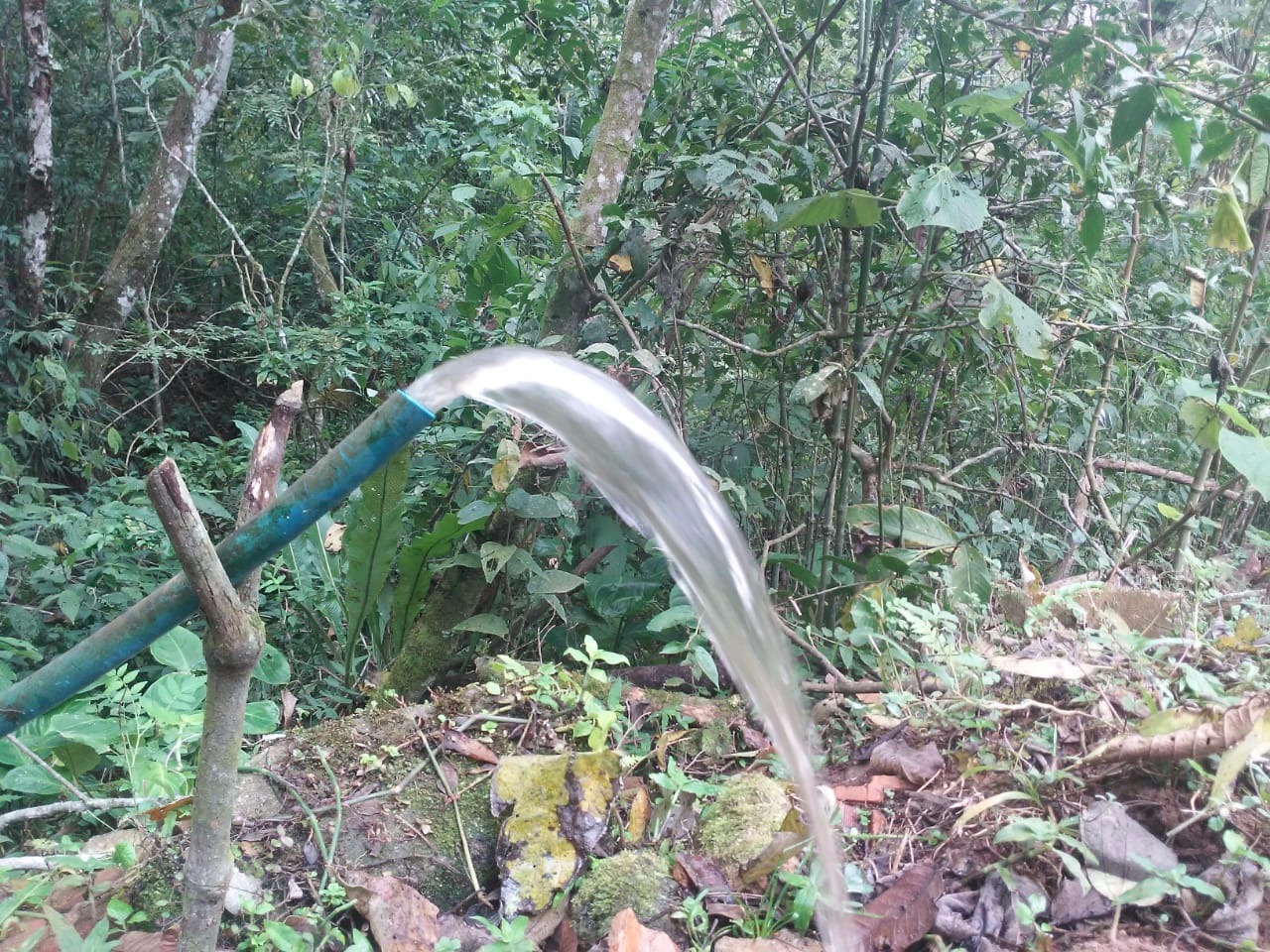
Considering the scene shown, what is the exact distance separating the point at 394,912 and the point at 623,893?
38cm

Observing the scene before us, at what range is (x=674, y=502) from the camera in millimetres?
1226

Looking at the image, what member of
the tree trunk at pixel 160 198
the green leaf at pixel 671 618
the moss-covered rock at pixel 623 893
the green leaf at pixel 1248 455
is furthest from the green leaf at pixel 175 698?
the tree trunk at pixel 160 198

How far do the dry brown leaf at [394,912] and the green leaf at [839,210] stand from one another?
1.70 m

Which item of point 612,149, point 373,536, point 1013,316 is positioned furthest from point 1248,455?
point 373,536

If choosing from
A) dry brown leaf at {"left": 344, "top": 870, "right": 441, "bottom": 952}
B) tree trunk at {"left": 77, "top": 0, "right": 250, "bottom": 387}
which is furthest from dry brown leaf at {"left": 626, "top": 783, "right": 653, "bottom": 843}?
tree trunk at {"left": 77, "top": 0, "right": 250, "bottom": 387}

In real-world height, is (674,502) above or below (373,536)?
above

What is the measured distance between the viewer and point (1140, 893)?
1240 mm

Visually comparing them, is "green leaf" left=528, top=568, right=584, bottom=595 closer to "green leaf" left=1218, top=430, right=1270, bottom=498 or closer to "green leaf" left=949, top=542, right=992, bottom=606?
"green leaf" left=949, top=542, right=992, bottom=606

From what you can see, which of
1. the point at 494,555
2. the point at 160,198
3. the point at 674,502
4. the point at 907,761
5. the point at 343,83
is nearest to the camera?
the point at 674,502

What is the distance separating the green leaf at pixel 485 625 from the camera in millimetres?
2381

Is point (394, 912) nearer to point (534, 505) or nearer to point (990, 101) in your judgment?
point (534, 505)

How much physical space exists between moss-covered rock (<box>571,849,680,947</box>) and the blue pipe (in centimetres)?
85

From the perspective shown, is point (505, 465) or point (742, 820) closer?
point (742, 820)

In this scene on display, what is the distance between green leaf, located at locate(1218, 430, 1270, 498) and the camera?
1.59 m
